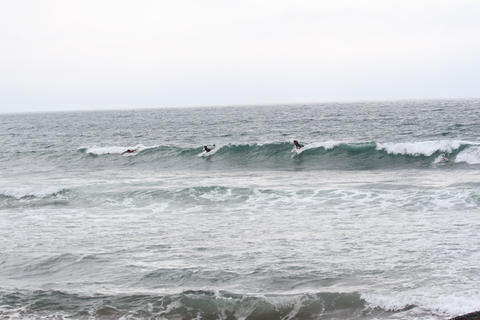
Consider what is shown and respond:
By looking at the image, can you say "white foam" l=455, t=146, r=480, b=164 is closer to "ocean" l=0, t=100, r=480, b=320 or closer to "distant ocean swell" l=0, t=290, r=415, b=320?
"ocean" l=0, t=100, r=480, b=320

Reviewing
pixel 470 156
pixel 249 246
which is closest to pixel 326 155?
pixel 470 156

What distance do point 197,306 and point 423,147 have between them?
793 inches

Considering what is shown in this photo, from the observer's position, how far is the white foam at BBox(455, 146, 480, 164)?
75.2 ft

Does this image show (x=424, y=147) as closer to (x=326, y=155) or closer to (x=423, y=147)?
(x=423, y=147)

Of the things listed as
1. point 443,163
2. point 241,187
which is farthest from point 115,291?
point 443,163

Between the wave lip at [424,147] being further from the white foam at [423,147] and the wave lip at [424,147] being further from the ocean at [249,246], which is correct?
the ocean at [249,246]

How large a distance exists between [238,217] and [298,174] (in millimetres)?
9286

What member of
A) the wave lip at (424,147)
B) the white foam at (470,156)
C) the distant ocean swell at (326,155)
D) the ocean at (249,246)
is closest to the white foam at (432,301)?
the ocean at (249,246)

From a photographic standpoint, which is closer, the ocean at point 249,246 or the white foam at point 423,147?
the ocean at point 249,246

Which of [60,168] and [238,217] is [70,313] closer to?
[238,217]

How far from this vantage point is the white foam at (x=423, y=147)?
24.8 meters

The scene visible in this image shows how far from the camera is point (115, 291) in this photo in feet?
28.1

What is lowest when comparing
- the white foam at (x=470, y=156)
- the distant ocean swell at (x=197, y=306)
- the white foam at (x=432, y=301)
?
the distant ocean swell at (x=197, y=306)

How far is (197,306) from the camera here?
7.86 meters
